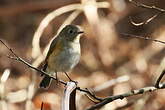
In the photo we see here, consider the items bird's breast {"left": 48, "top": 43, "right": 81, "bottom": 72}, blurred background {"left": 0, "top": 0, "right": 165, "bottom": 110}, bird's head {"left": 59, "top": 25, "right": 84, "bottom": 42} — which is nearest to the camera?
bird's breast {"left": 48, "top": 43, "right": 81, "bottom": 72}

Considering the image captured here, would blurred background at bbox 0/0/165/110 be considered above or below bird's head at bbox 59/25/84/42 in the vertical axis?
above

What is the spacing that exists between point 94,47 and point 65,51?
322 cm

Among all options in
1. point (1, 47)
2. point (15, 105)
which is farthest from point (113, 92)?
point (1, 47)

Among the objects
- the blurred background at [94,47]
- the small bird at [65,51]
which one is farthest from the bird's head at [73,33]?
the blurred background at [94,47]

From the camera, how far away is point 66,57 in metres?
4.98

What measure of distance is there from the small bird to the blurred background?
6.07 feet

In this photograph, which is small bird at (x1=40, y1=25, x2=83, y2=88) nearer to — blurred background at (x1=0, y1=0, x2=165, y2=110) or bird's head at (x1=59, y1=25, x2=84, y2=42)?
bird's head at (x1=59, y1=25, x2=84, y2=42)

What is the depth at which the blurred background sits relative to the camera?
24.7 ft

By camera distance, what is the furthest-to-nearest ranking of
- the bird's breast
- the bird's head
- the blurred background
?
1. the blurred background
2. the bird's head
3. the bird's breast

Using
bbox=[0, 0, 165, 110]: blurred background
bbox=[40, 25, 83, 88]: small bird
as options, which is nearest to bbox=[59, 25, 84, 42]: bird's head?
bbox=[40, 25, 83, 88]: small bird

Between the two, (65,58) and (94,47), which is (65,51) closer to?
(65,58)

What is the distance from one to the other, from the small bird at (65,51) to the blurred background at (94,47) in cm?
185

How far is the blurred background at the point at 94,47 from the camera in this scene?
7.54 metres

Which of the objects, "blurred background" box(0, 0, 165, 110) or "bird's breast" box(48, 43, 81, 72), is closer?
"bird's breast" box(48, 43, 81, 72)
